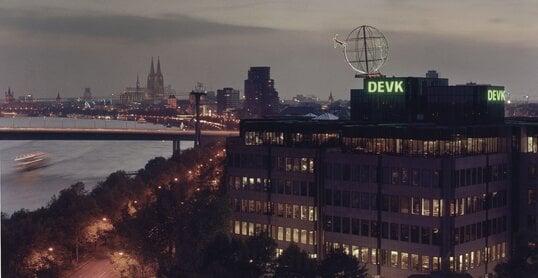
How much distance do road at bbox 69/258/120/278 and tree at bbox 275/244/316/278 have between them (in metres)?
8.97

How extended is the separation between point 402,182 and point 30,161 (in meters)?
77.6

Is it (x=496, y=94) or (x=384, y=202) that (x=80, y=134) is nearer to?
(x=496, y=94)

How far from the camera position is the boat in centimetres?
8594

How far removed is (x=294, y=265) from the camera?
62.1ft

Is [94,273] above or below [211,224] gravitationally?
below

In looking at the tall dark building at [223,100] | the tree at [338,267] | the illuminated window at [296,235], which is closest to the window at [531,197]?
the illuminated window at [296,235]

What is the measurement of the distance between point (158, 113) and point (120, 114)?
864 cm

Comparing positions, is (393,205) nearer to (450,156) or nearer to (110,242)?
(450,156)

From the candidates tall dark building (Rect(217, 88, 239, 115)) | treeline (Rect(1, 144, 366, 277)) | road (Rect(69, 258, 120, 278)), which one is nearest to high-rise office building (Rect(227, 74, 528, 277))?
treeline (Rect(1, 144, 366, 277))

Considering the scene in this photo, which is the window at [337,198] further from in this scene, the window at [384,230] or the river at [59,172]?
the river at [59,172]

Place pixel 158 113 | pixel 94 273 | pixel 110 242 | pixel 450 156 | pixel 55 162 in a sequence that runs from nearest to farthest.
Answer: pixel 450 156 → pixel 94 273 → pixel 110 242 → pixel 55 162 → pixel 158 113

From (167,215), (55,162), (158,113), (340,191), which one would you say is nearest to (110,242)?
(167,215)

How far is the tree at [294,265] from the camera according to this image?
18.6m

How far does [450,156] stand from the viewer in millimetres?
24547
